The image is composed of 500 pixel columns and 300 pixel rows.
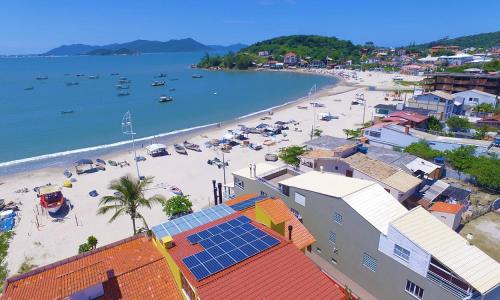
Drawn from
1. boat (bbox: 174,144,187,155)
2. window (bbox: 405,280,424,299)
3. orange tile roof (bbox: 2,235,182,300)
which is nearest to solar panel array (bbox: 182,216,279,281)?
orange tile roof (bbox: 2,235,182,300)

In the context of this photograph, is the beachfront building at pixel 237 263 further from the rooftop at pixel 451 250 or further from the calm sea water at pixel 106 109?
the calm sea water at pixel 106 109

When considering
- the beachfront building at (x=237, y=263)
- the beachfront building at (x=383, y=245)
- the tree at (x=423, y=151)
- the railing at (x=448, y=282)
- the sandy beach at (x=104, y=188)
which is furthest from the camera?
the tree at (x=423, y=151)

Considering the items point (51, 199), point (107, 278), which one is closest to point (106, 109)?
point (51, 199)

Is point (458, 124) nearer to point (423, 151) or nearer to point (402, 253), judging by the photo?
point (423, 151)

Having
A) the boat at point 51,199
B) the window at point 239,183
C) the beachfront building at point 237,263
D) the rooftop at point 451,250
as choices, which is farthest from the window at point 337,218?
the boat at point 51,199

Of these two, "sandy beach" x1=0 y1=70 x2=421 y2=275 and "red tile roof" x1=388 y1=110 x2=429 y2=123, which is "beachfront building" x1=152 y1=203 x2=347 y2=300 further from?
"red tile roof" x1=388 y1=110 x2=429 y2=123

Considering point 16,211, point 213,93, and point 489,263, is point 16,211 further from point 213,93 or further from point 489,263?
point 213,93
